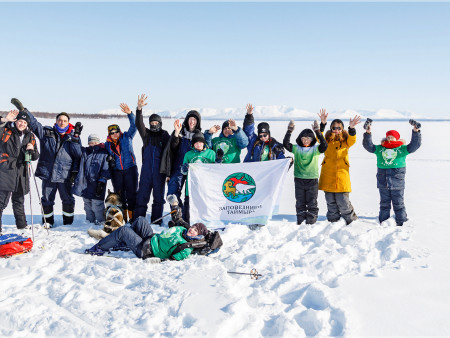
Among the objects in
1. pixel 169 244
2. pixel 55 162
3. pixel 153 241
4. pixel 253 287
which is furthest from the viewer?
pixel 55 162

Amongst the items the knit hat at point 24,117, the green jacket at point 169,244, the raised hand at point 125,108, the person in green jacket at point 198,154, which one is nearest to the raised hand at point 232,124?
the person in green jacket at point 198,154

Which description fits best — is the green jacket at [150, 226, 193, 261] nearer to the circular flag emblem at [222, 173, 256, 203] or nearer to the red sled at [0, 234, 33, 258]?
the circular flag emblem at [222, 173, 256, 203]

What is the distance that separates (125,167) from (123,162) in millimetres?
103

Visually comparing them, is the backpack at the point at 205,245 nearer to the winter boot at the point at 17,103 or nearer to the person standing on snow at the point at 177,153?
the person standing on snow at the point at 177,153

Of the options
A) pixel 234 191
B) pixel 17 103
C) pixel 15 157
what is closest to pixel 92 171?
pixel 15 157

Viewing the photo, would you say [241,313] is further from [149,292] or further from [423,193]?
[423,193]

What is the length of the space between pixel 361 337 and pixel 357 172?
34.5 ft

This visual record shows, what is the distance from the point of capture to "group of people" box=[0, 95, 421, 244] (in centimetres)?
616

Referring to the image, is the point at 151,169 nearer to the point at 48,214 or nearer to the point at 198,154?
the point at 198,154

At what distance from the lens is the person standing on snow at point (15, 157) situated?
600cm

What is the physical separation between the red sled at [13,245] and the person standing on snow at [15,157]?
4.36ft

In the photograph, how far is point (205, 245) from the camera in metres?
4.96

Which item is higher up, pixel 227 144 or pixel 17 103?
pixel 17 103

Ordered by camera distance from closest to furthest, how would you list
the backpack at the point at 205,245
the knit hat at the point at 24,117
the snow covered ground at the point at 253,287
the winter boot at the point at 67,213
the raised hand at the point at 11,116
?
1. the snow covered ground at the point at 253,287
2. the backpack at the point at 205,245
3. the raised hand at the point at 11,116
4. the knit hat at the point at 24,117
5. the winter boot at the point at 67,213
